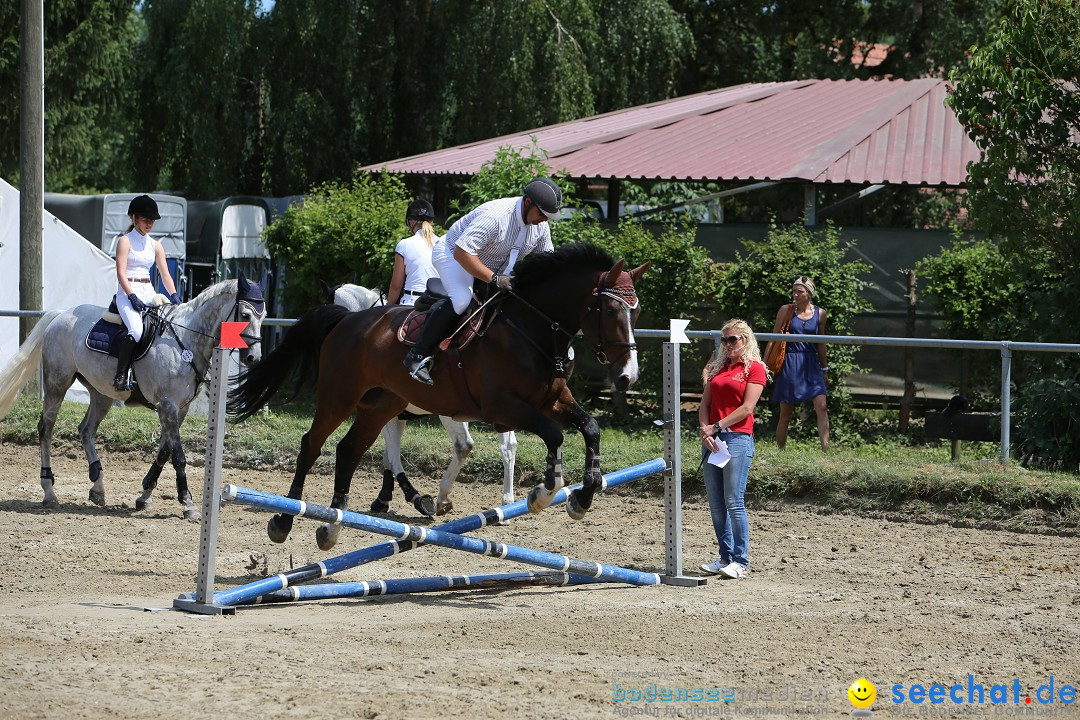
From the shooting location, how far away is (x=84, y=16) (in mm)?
23141

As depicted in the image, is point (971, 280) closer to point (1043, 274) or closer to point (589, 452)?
point (1043, 274)

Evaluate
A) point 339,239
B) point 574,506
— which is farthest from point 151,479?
point 339,239

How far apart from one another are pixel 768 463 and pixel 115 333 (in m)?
5.66

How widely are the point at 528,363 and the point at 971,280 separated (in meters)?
7.65

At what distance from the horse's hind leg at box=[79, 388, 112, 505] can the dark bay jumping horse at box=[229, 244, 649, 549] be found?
2.03m

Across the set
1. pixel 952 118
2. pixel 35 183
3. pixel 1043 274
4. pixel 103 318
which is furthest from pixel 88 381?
pixel 952 118

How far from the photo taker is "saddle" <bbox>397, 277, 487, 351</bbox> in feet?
25.0

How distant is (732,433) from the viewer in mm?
7887

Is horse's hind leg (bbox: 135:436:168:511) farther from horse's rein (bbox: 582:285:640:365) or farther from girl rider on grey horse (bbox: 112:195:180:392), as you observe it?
horse's rein (bbox: 582:285:640:365)

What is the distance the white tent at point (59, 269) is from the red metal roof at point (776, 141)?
182 inches

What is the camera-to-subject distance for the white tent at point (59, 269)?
52.4 ft

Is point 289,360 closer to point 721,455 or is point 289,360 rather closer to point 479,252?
point 479,252

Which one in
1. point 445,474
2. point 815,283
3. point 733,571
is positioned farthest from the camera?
point 815,283

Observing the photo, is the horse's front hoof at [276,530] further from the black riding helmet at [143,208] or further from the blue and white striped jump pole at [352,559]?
the black riding helmet at [143,208]
